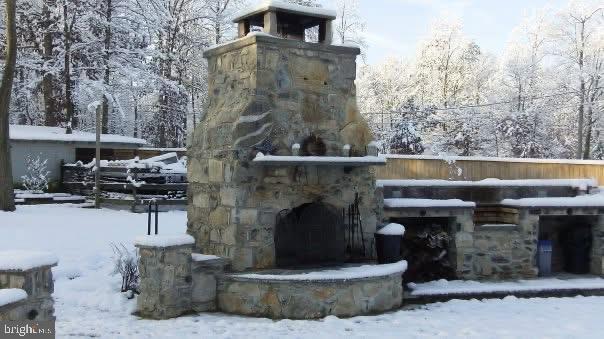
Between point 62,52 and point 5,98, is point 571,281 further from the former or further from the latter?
point 62,52

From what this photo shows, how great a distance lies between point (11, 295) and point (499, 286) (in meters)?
7.60

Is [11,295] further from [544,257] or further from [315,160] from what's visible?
[544,257]

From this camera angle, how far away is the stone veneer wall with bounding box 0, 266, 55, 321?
6.06 m

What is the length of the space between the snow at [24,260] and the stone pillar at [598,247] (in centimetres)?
987

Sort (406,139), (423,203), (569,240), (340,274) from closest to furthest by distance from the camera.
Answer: (340,274), (423,203), (569,240), (406,139)

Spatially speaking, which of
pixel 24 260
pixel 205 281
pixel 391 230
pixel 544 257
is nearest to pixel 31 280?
pixel 24 260

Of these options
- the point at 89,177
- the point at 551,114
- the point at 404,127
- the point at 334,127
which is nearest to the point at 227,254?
the point at 334,127

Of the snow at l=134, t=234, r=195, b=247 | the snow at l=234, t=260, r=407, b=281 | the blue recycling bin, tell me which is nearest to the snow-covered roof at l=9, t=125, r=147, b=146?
the snow at l=134, t=234, r=195, b=247

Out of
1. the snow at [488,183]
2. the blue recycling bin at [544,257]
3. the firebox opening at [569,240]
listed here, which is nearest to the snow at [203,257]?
the snow at [488,183]

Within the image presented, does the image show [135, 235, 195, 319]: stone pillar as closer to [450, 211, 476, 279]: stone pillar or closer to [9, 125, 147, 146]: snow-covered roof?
[450, 211, 476, 279]: stone pillar

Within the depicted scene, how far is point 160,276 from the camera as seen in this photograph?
8.39 m

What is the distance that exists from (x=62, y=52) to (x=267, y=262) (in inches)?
639

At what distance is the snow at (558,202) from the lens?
1109 centimetres

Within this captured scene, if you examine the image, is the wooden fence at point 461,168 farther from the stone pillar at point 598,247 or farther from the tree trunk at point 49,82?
the tree trunk at point 49,82
